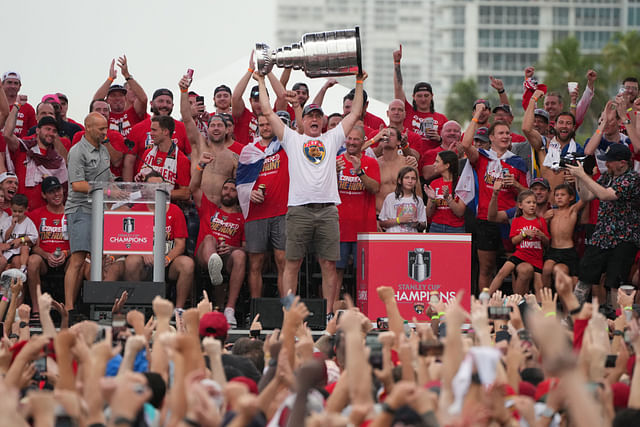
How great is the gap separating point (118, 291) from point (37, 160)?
2.57m

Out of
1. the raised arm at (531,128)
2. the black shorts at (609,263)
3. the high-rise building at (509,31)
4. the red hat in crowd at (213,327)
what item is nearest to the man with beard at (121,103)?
the raised arm at (531,128)

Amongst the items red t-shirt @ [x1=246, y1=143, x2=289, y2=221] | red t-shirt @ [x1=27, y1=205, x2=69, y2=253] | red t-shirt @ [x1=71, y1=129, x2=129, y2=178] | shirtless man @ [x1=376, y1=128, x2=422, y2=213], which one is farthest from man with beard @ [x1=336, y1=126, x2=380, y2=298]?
red t-shirt @ [x1=27, y1=205, x2=69, y2=253]

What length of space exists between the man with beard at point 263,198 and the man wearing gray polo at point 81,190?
1.45 m

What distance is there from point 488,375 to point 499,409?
152mm

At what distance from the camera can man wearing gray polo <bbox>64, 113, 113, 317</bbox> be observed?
32.3 feet

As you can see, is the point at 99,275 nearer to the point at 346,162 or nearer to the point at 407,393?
the point at 346,162

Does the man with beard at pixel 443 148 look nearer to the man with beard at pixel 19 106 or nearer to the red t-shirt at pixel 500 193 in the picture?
the red t-shirt at pixel 500 193

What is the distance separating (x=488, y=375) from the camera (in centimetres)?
396

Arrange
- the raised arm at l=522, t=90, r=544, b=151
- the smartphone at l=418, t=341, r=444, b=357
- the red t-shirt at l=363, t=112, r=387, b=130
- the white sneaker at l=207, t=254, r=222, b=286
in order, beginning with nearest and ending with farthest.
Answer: the smartphone at l=418, t=341, r=444, b=357
the white sneaker at l=207, t=254, r=222, b=286
the raised arm at l=522, t=90, r=544, b=151
the red t-shirt at l=363, t=112, r=387, b=130

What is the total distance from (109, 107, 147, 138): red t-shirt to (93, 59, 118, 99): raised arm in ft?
1.12

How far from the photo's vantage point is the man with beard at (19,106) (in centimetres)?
1171

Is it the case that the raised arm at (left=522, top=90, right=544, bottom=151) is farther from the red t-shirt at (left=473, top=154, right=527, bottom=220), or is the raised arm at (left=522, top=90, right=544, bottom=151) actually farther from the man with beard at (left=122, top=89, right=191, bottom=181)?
the man with beard at (left=122, top=89, right=191, bottom=181)

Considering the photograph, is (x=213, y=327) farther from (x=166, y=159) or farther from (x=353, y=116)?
(x=166, y=159)

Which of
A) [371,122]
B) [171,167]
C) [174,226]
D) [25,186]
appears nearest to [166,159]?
[171,167]
